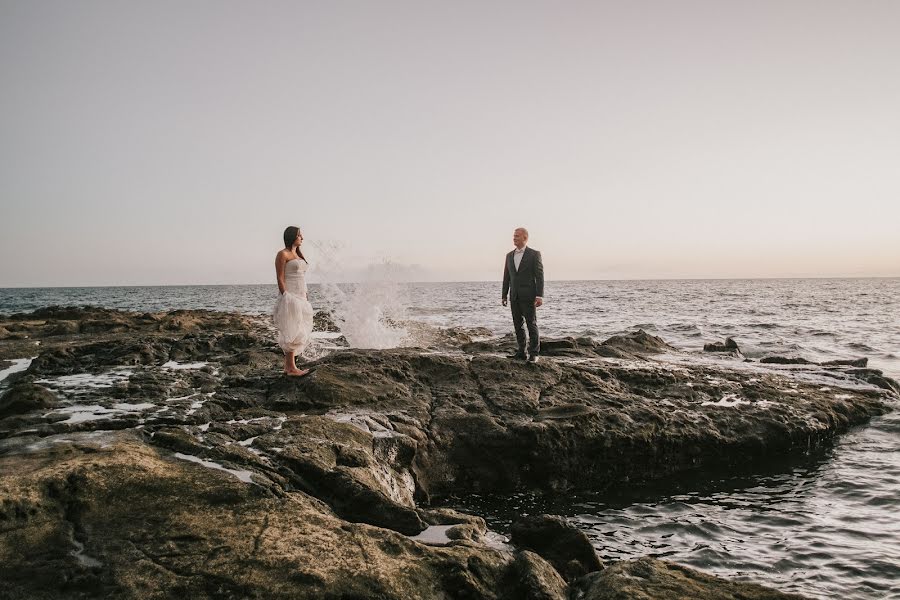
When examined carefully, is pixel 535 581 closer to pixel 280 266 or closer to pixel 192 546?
pixel 192 546

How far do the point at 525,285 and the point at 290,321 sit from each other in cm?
431

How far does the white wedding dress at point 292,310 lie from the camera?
332 inches

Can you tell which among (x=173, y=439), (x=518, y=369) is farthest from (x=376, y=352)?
(x=173, y=439)

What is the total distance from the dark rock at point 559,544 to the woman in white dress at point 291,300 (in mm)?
4659

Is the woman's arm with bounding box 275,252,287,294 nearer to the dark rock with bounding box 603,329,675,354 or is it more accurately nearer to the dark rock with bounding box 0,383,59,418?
the dark rock with bounding box 0,383,59,418

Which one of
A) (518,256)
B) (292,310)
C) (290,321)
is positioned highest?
(518,256)

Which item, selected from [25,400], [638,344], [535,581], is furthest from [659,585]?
[638,344]

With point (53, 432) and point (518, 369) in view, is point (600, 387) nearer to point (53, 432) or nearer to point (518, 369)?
point (518, 369)

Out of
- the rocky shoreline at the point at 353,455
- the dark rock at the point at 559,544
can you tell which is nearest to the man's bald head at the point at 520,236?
the rocky shoreline at the point at 353,455

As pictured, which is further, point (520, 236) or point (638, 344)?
point (638, 344)

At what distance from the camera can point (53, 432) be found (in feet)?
17.6

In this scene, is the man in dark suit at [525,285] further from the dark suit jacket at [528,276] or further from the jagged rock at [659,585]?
the jagged rock at [659,585]

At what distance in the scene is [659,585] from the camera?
136 inches

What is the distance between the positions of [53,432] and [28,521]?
244 cm
